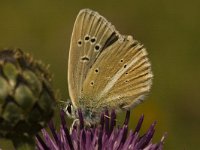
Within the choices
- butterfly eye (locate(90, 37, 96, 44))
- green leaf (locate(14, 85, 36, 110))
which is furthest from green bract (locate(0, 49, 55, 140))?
butterfly eye (locate(90, 37, 96, 44))

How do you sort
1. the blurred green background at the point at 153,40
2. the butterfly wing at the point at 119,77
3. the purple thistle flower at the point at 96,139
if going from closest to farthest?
the purple thistle flower at the point at 96,139 → the butterfly wing at the point at 119,77 → the blurred green background at the point at 153,40

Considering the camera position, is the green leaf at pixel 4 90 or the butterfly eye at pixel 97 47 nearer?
the green leaf at pixel 4 90

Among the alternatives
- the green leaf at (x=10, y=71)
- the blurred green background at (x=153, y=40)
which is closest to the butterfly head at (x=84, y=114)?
the green leaf at (x=10, y=71)

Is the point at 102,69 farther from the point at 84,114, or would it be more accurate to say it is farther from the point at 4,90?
the point at 4,90

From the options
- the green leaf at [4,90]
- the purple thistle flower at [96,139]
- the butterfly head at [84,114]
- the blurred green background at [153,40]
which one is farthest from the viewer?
the blurred green background at [153,40]

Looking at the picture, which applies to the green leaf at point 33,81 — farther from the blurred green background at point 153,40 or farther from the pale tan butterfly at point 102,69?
the blurred green background at point 153,40

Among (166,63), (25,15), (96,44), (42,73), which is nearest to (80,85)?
(96,44)

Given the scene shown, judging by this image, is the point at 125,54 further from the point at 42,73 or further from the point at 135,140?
the point at 42,73

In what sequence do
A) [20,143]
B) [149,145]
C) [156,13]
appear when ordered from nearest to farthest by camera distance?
1. [20,143]
2. [149,145]
3. [156,13]
